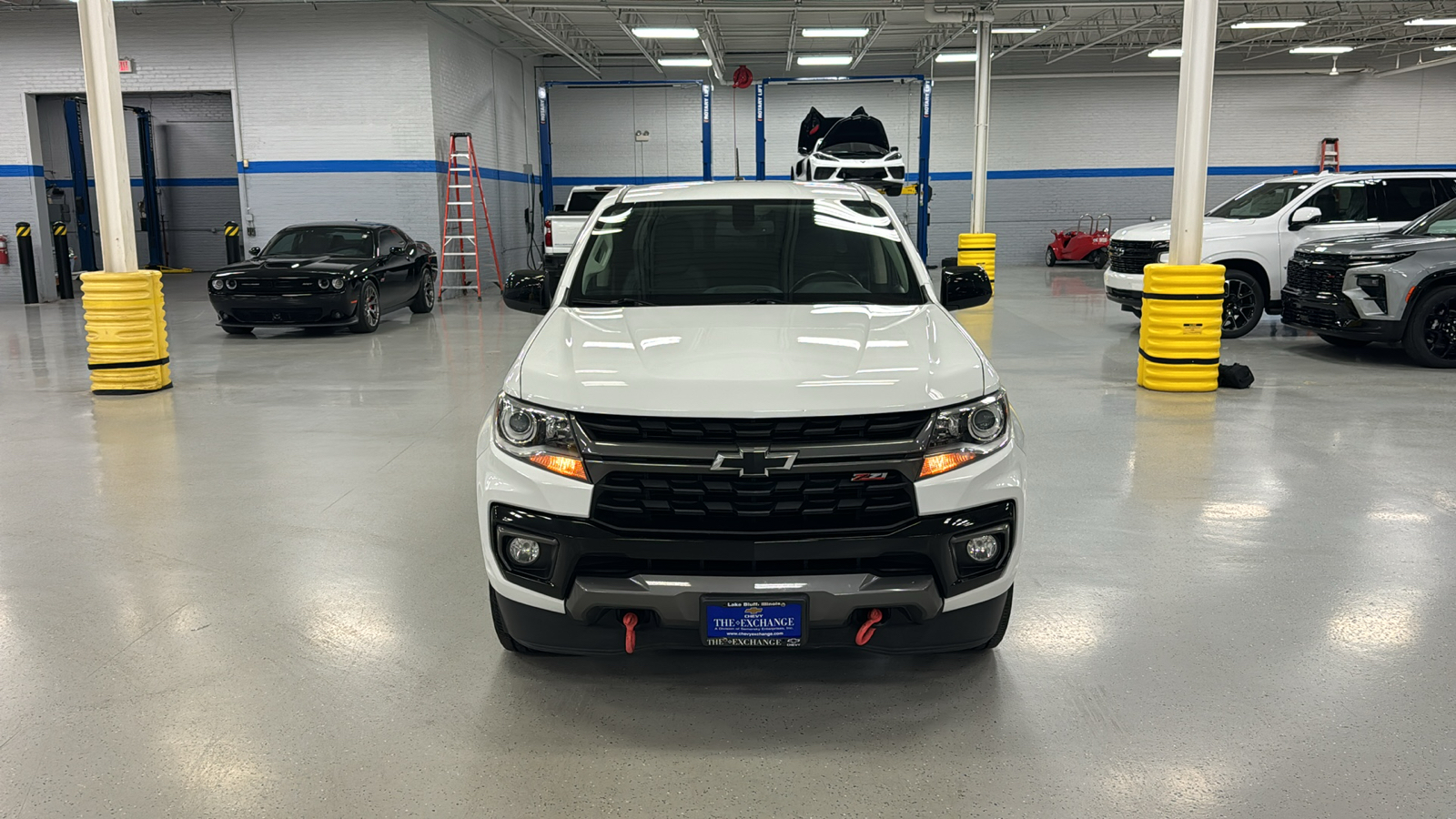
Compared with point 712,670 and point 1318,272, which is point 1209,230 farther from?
point 712,670

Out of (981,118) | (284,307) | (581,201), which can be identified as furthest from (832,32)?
(284,307)

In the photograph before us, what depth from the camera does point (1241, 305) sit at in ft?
36.2

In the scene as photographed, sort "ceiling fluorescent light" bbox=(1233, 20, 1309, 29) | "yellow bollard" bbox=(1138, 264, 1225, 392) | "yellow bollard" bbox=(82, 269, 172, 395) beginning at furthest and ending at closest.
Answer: "ceiling fluorescent light" bbox=(1233, 20, 1309, 29) → "yellow bollard" bbox=(82, 269, 172, 395) → "yellow bollard" bbox=(1138, 264, 1225, 392)

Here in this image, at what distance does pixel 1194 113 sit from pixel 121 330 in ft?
28.7

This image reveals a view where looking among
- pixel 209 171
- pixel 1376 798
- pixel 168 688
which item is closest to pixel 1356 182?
pixel 1376 798

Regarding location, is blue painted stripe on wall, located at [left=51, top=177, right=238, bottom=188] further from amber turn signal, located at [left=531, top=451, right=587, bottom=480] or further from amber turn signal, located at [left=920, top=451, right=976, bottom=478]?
amber turn signal, located at [left=920, top=451, right=976, bottom=478]

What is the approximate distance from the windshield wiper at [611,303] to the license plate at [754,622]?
4.48ft

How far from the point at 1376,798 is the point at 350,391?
7.80 metres

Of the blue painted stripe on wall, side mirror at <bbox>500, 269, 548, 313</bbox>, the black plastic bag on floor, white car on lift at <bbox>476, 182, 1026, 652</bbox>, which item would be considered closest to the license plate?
white car on lift at <bbox>476, 182, 1026, 652</bbox>

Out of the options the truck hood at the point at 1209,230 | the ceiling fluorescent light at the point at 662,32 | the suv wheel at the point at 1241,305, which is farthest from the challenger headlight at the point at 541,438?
the ceiling fluorescent light at the point at 662,32

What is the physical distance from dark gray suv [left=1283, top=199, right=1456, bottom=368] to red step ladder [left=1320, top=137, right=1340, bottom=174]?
17.5 meters

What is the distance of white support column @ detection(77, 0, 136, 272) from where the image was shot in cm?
826

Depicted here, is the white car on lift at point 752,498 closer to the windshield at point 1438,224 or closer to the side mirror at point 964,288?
the side mirror at point 964,288

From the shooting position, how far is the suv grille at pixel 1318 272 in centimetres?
919
